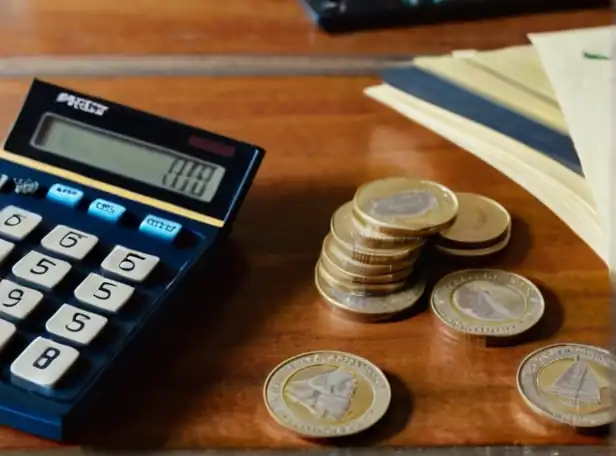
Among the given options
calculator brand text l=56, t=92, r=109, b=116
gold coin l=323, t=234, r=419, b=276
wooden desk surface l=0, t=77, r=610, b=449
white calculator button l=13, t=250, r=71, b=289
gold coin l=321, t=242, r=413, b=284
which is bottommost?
wooden desk surface l=0, t=77, r=610, b=449

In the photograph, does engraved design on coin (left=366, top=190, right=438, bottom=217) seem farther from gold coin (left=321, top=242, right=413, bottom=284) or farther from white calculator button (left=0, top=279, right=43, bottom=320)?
white calculator button (left=0, top=279, right=43, bottom=320)

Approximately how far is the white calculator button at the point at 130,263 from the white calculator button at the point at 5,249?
0.17 ft

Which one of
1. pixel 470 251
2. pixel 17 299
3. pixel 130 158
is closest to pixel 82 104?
pixel 130 158

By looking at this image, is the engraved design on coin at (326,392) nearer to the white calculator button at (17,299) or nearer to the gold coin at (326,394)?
the gold coin at (326,394)

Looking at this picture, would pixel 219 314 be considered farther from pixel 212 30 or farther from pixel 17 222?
pixel 212 30

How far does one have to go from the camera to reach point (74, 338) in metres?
0.46

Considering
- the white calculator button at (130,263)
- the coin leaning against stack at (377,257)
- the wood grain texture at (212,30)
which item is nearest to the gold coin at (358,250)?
the coin leaning against stack at (377,257)

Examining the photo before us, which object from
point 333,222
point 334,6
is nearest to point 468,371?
point 333,222

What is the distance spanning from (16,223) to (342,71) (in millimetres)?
338

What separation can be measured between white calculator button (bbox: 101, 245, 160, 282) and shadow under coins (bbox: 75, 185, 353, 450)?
25mm

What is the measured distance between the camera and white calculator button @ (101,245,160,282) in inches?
19.6

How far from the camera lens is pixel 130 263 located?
1.66 feet

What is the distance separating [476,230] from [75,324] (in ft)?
0.80

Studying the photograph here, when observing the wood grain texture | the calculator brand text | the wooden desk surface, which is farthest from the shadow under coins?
the wood grain texture
